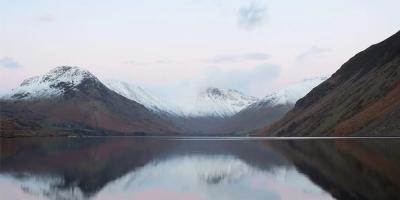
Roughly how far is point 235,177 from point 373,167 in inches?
501

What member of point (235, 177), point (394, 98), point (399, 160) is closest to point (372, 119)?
point (394, 98)

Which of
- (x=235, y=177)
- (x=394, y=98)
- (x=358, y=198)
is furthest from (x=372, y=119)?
(x=358, y=198)

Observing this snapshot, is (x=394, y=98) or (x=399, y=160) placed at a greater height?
(x=394, y=98)

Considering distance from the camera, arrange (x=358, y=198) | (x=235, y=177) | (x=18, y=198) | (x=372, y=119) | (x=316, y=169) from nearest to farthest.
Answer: (x=358, y=198), (x=18, y=198), (x=235, y=177), (x=316, y=169), (x=372, y=119)

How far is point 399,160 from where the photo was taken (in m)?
57.3

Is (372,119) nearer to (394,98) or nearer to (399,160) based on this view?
(394,98)

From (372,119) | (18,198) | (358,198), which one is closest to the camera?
(358,198)

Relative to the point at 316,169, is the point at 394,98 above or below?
above

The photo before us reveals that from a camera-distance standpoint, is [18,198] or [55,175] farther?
[55,175]

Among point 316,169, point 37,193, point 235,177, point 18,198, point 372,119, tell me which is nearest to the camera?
point 18,198

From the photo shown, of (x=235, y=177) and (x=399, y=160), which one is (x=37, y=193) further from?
(x=399, y=160)

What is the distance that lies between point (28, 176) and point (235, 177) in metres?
18.8

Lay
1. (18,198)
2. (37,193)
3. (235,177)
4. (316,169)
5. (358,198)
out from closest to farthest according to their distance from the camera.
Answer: (358,198) → (18,198) → (37,193) → (235,177) → (316,169)

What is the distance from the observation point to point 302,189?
130 feet
